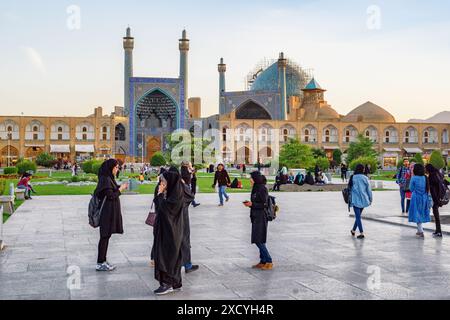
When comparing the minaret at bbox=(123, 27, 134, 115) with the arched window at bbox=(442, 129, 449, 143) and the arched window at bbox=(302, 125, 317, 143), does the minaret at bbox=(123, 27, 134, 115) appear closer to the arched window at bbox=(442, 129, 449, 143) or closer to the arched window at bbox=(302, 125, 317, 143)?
the arched window at bbox=(302, 125, 317, 143)

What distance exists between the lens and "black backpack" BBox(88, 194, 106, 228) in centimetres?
584

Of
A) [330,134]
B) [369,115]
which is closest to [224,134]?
[330,134]

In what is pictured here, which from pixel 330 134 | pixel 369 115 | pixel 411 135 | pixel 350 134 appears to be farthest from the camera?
pixel 369 115

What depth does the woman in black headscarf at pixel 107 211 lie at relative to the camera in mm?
5797

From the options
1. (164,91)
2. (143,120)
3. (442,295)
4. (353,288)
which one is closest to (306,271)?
(353,288)

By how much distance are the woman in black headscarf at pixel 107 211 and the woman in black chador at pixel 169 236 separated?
1.08 metres

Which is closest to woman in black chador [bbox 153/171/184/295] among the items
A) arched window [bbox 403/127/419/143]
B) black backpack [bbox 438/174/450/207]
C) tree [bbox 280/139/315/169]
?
black backpack [bbox 438/174/450/207]

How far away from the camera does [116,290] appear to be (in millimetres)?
4898

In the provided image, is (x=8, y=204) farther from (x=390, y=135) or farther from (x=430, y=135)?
(x=430, y=135)

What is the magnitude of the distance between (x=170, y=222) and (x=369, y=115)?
61.4m

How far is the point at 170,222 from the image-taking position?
483cm

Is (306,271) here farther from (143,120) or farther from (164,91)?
(143,120)

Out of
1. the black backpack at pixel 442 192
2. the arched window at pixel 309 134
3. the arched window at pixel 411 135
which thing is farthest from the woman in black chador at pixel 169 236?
the arched window at pixel 411 135

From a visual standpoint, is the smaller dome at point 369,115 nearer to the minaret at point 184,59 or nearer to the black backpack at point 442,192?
the minaret at point 184,59
